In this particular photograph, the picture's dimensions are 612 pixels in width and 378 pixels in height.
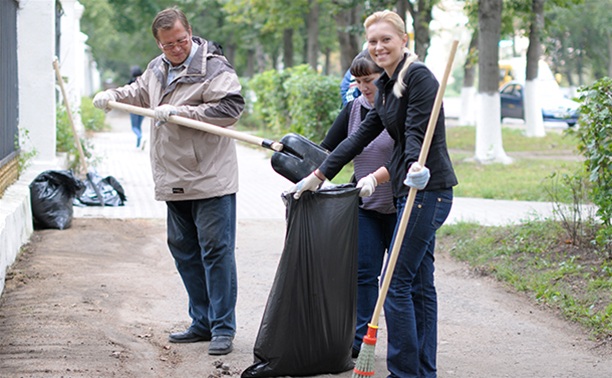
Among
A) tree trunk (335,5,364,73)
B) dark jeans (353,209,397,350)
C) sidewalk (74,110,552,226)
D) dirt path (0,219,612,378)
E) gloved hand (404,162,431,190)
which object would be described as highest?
tree trunk (335,5,364,73)

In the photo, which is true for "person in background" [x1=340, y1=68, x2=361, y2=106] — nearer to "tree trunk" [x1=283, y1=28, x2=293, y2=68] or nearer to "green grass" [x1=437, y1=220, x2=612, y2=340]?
"green grass" [x1=437, y1=220, x2=612, y2=340]

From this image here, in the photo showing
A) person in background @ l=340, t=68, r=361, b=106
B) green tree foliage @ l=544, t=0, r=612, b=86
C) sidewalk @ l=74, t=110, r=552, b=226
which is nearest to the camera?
person in background @ l=340, t=68, r=361, b=106

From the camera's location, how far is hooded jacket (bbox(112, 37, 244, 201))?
200 inches

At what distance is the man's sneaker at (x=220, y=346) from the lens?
5.14m

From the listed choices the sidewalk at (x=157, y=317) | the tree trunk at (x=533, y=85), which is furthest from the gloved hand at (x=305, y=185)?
the tree trunk at (x=533, y=85)

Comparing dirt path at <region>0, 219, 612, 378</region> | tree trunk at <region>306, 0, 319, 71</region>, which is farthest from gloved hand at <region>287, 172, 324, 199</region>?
tree trunk at <region>306, 0, 319, 71</region>

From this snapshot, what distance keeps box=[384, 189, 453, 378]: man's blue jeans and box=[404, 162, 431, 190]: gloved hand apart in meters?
0.21

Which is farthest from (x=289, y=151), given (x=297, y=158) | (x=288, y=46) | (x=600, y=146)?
(x=288, y=46)

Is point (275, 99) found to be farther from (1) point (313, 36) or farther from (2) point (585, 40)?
(2) point (585, 40)

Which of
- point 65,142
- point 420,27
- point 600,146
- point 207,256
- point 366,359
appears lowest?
point 366,359

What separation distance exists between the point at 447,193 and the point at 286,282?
0.92 meters

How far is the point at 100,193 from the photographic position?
36.2 feet

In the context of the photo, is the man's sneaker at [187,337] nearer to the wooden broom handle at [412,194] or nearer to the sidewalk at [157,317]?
the sidewalk at [157,317]

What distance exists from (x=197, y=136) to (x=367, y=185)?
44.0 inches
